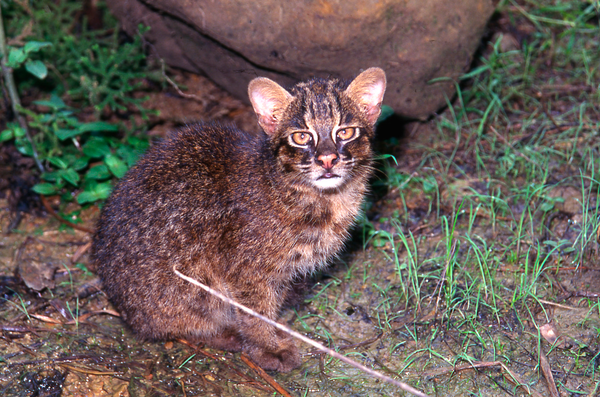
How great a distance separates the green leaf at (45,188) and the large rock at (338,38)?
6.74 feet

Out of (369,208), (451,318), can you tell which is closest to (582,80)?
(369,208)

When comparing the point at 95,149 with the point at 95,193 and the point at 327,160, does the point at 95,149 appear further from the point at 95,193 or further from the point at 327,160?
the point at 327,160

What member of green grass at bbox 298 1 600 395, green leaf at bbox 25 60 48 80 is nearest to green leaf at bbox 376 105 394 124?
green grass at bbox 298 1 600 395

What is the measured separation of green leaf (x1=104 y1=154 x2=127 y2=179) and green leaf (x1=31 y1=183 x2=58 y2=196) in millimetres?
596

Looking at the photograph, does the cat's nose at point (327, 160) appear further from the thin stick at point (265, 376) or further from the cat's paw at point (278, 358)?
the thin stick at point (265, 376)

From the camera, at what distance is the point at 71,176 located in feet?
19.7

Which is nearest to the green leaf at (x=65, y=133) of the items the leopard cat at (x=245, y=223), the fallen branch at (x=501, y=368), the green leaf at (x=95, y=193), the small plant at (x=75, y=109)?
the small plant at (x=75, y=109)

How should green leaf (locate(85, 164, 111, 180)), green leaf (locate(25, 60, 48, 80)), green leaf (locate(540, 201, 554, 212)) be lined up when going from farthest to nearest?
green leaf (locate(85, 164, 111, 180))
green leaf (locate(25, 60, 48, 80))
green leaf (locate(540, 201, 554, 212))

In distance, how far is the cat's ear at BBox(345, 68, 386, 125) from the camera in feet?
15.2

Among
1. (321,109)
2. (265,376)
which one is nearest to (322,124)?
(321,109)

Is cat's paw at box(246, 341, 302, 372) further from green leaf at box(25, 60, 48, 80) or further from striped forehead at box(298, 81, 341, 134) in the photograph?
green leaf at box(25, 60, 48, 80)

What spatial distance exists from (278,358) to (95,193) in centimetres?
267

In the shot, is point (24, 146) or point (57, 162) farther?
point (24, 146)

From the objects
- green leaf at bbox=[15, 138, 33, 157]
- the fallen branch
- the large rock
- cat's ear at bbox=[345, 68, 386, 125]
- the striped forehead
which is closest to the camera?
the fallen branch
